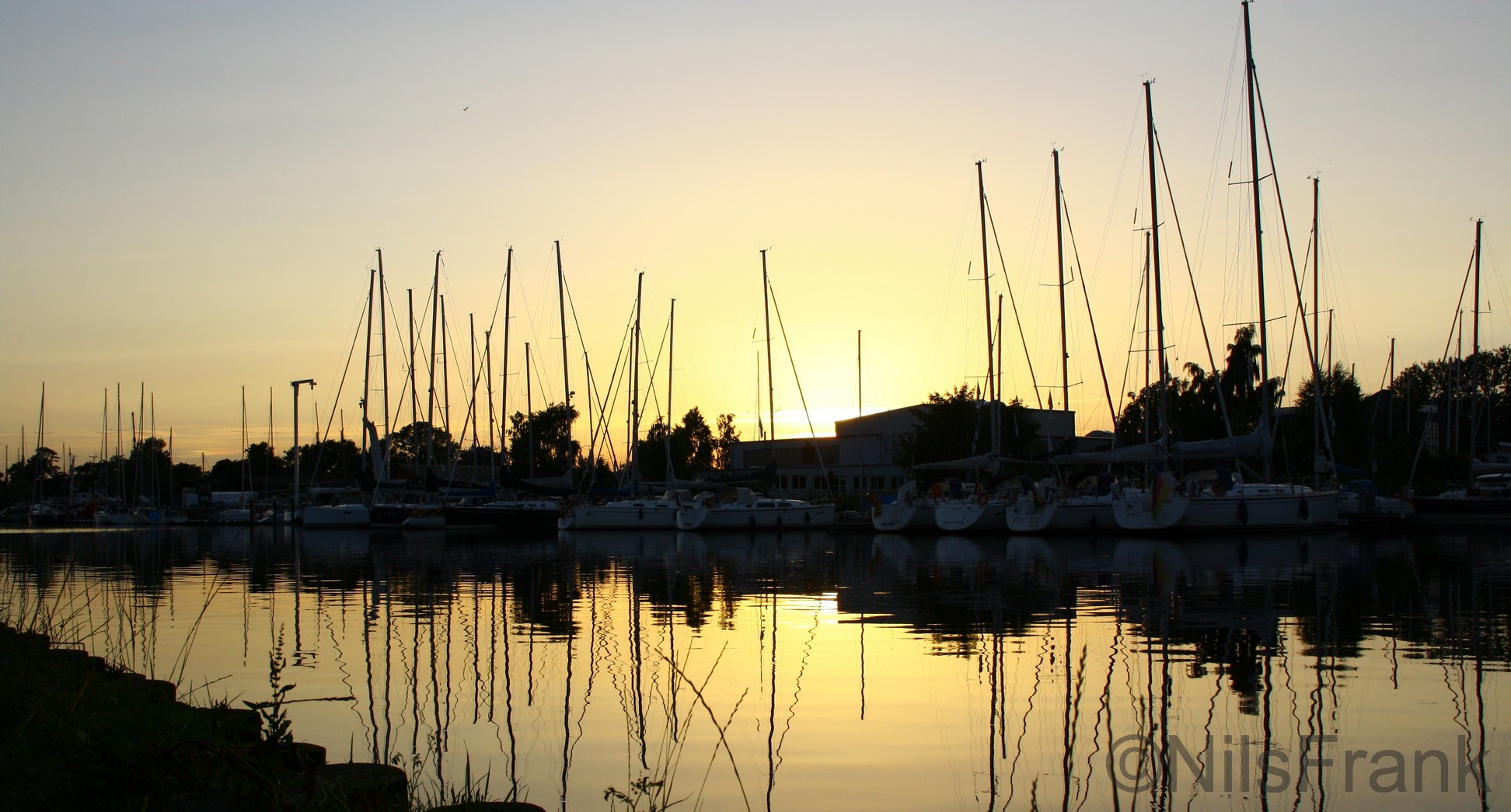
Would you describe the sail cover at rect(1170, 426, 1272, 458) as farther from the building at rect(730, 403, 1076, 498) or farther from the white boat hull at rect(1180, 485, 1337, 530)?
the building at rect(730, 403, 1076, 498)

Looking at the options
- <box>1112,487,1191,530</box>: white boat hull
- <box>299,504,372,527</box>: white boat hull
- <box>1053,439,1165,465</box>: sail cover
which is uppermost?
<box>1053,439,1165,465</box>: sail cover

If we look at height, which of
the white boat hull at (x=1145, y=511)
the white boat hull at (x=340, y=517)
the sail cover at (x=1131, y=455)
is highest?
the sail cover at (x=1131, y=455)

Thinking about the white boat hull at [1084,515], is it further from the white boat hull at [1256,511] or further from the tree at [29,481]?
the tree at [29,481]

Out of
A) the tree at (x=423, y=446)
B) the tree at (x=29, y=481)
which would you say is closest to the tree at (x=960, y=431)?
the tree at (x=423, y=446)

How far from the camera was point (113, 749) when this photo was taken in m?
6.86

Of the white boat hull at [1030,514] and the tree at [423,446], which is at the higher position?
the tree at [423,446]

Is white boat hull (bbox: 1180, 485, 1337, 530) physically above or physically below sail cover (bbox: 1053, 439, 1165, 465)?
below

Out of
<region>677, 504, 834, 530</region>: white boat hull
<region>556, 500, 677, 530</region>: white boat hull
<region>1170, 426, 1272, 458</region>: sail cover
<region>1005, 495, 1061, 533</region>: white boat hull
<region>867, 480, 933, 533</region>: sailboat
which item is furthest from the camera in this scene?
<region>556, 500, 677, 530</region>: white boat hull

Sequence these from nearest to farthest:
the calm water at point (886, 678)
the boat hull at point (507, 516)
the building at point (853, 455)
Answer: the calm water at point (886, 678), the boat hull at point (507, 516), the building at point (853, 455)

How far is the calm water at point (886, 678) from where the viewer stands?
9750 millimetres

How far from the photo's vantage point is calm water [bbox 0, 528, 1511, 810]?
32.0 feet

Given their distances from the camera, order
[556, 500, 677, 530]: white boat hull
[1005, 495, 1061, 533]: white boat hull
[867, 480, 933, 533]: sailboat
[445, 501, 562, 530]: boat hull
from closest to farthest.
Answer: [1005, 495, 1061, 533]: white boat hull, [867, 480, 933, 533]: sailboat, [556, 500, 677, 530]: white boat hull, [445, 501, 562, 530]: boat hull

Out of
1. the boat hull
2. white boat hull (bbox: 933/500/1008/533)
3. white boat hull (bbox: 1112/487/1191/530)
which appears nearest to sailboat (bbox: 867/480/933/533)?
white boat hull (bbox: 933/500/1008/533)

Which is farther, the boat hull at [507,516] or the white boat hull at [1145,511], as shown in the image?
the boat hull at [507,516]
